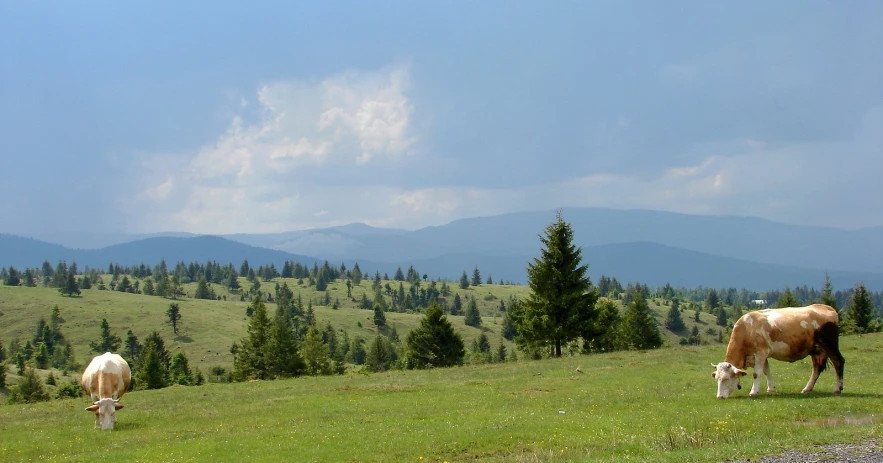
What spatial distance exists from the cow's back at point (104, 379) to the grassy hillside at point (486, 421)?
127cm

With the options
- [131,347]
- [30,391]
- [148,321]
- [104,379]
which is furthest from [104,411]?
[148,321]

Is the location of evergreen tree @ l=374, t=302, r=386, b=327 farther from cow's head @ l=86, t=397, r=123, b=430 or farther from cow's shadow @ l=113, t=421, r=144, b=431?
cow's head @ l=86, t=397, r=123, b=430

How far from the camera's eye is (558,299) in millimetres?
49500

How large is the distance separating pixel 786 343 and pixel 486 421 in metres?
12.0

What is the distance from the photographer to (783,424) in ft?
53.2

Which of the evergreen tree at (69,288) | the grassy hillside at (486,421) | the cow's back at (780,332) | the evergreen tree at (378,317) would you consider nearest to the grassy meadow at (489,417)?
the grassy hillside at (486,421)

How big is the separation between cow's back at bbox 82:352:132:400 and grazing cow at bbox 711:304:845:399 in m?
26.0

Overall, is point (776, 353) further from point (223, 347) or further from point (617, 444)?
point (223, 347)

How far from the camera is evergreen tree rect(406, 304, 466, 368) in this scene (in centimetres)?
7050

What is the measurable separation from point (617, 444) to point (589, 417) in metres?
4.57

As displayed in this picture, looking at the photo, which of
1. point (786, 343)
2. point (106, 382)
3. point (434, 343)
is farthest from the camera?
point (434, 343)

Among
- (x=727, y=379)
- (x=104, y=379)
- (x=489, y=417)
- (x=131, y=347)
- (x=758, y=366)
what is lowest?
(x=131, y=347)

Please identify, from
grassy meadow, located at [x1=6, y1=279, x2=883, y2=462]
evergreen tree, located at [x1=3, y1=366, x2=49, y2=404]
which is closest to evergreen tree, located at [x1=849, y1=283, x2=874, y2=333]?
grassy meadow, located at [x1=6, y1=279, x2=883, y2=462]

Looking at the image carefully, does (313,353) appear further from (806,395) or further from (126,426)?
(806,395)
